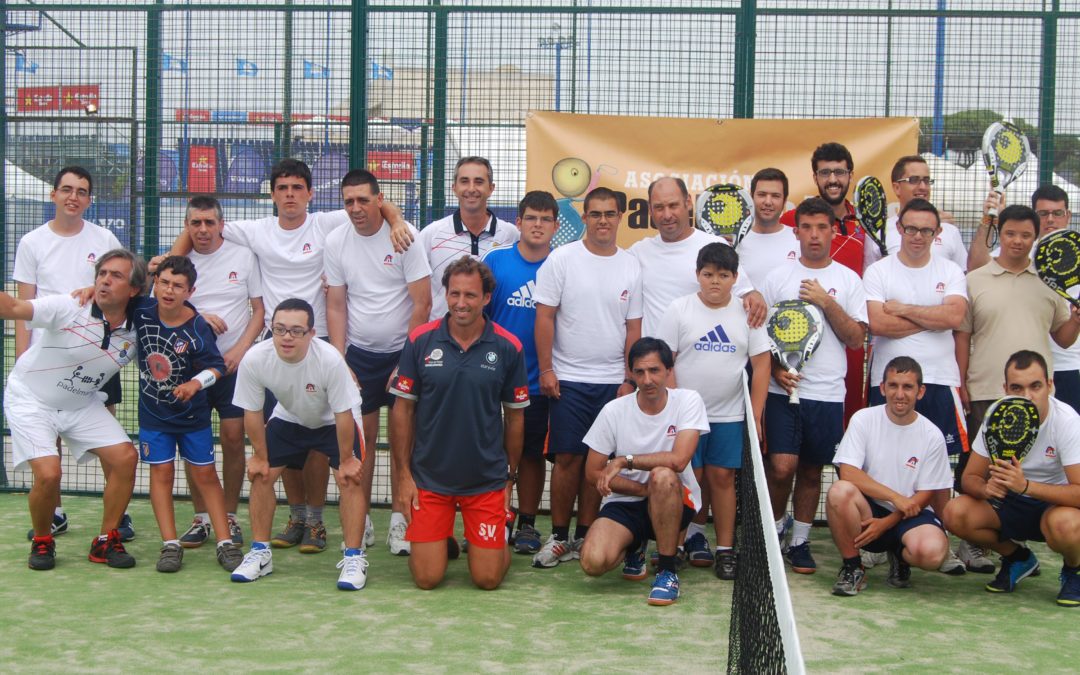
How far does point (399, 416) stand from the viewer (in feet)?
18.4

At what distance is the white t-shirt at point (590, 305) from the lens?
237 inches

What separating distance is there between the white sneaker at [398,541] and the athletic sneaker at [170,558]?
3.95ft

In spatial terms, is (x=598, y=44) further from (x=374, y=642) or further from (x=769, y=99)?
(x=374, y=642)

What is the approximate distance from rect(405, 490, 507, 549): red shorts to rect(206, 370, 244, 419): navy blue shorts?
58.8 inches

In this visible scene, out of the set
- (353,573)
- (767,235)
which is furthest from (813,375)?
(353,573)

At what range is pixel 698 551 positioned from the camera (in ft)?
19.8

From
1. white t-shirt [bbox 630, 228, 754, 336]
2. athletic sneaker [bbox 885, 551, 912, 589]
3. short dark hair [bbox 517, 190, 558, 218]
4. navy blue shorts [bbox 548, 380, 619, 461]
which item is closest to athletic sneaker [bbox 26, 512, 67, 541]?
navy blue shorts [bbox 548, 380, 619, 461]

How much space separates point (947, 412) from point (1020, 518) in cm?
72

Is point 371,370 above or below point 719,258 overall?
below

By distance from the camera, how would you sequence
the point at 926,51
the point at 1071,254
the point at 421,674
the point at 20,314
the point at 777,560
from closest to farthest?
1. the point at 777,560
2. the point at 421,674
3. the point at 20,314
4. the point at 1071,254
5. the point at 926,51

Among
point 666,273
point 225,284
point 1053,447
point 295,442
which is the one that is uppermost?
point 666,273

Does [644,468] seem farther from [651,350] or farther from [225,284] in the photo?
[225,284]

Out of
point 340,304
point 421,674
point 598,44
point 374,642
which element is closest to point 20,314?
point 340,304

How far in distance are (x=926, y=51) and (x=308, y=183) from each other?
423 cm
